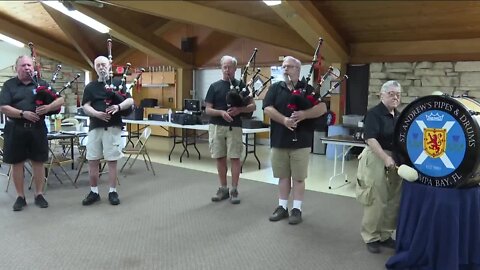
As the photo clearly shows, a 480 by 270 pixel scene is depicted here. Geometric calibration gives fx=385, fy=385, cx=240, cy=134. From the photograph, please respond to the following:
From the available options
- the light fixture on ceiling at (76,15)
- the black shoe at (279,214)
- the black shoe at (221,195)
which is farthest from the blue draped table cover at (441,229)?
the light fixture on ceiling at (76,15)

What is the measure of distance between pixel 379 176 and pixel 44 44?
1023 cm

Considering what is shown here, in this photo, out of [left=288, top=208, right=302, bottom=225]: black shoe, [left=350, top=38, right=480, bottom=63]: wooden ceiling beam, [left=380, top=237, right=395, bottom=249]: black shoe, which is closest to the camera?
[left=380, top=237, right=395, bottom=249]: black shoe

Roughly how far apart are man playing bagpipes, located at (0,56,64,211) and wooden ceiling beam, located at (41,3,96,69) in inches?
205

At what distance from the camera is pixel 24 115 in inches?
133

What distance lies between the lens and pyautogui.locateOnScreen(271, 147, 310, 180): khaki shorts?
10.5 ft

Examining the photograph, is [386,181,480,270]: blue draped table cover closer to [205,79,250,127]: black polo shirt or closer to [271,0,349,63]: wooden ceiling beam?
[205,79,250,127]: black polo shirt

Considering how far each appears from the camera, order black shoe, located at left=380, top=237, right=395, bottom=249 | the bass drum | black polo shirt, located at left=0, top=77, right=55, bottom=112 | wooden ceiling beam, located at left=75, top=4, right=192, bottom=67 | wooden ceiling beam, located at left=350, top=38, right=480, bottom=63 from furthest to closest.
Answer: wooden ceiling beam, located at left=75, top=4, right=192, bottom=67
wooden ceiling beam, located at left=350, top=38, right=480, bottom=63
black polo shirt, located at left=0, top=77, right=55, bottom=112
black shoe, located at left=380, top=237, right=395, bottom=249
the bass drum

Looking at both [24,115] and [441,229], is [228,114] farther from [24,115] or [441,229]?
[441,229]

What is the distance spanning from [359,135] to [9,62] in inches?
379

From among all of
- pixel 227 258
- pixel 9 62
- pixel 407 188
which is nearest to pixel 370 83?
pixel 407 188

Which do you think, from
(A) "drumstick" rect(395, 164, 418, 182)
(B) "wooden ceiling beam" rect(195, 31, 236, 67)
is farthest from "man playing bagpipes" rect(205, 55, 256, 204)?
(B) "wooden ceiling beam" rect(195, 31, 236, 67)

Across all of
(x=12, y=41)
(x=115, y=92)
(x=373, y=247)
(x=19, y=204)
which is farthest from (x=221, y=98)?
(x=12, y=41)

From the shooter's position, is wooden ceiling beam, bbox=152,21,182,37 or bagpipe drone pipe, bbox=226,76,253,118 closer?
bagpipe drone pipe, bbox=226,76,253,118

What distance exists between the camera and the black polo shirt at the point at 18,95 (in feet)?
11.3
